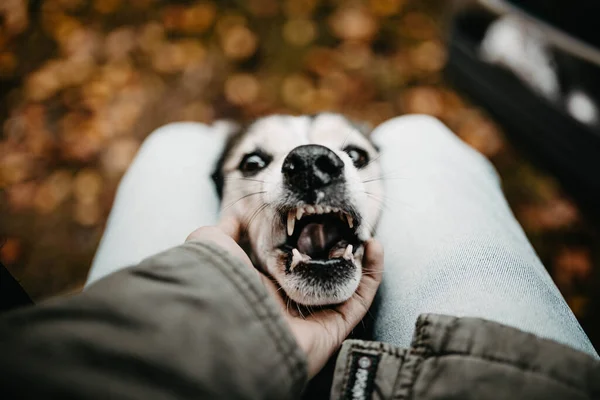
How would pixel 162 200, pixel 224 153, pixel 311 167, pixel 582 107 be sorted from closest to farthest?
pixel 311 167
pixel 162 200
pixel 224 153
pixel 582 107

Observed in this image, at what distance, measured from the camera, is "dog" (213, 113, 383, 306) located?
1.37 metres

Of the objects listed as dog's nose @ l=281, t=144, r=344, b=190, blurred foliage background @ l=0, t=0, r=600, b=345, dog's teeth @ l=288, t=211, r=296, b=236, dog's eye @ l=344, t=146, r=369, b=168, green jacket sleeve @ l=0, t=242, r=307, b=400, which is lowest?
blurred foliage background @ l=0, t=0, r=600, b=345

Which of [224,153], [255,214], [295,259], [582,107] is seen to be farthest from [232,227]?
[582,107]

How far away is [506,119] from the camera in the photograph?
3.34 m

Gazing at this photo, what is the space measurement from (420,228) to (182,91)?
285cm

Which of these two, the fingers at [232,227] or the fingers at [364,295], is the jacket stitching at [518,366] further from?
the fingers at [232,227]

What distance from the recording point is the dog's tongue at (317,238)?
153 centimetres

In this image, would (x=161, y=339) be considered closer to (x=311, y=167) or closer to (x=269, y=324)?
(x=269, y=324)

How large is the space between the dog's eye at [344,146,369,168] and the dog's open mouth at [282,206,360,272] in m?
0.39

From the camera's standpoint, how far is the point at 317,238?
5.07ft

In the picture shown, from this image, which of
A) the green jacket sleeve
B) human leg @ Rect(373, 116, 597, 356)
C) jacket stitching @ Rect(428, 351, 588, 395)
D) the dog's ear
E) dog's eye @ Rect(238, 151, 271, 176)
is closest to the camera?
the green jacket sleeve

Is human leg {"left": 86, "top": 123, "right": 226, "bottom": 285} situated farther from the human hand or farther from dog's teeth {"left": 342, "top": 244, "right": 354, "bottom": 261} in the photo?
dog's teeth {"left": 342, "top": 244, "right": 354, "bottom": 261}

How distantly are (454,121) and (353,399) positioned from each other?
292cm

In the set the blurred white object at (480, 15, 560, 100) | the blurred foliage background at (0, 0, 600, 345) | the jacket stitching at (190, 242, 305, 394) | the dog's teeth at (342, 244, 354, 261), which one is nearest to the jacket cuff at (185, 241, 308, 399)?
the jacket stitching at (190, 242, 305, 394)
